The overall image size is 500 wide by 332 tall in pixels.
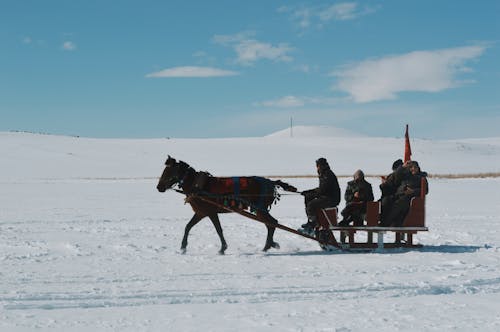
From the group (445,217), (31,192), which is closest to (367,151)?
(31,192)

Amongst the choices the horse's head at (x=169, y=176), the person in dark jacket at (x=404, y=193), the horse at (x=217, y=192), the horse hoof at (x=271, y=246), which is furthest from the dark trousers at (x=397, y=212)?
the horse's head at (x=169, y=176)

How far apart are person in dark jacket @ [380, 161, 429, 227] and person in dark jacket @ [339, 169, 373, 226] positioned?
40cm

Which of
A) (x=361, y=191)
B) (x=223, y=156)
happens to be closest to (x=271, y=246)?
(x=361, y=191)

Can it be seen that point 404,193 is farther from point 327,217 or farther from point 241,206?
point 241,206

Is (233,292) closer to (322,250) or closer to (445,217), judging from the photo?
(322,250)

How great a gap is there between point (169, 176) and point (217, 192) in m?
0.84

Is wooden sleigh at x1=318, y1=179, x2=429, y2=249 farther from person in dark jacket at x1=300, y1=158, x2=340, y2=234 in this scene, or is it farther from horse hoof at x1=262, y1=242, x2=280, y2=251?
horse hoof at x1=262, y1=242, x2=280, y2=251

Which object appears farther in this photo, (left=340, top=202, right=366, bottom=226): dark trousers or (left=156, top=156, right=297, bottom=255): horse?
(left=340, top=202, right=366, bottom=226): dark trousers

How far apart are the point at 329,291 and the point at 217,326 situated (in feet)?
6.03

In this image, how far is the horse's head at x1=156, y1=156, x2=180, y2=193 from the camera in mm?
10094

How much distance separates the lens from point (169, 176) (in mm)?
10141

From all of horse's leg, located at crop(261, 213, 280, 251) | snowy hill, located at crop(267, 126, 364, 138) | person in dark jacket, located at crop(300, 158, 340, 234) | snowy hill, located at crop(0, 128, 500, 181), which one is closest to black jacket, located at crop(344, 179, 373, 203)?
person in dark jacket, located at crop(300, 158, 340, 234)

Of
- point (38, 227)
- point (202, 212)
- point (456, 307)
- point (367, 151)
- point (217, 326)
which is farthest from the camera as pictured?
point (367, 151)

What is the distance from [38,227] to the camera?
13797 mm
